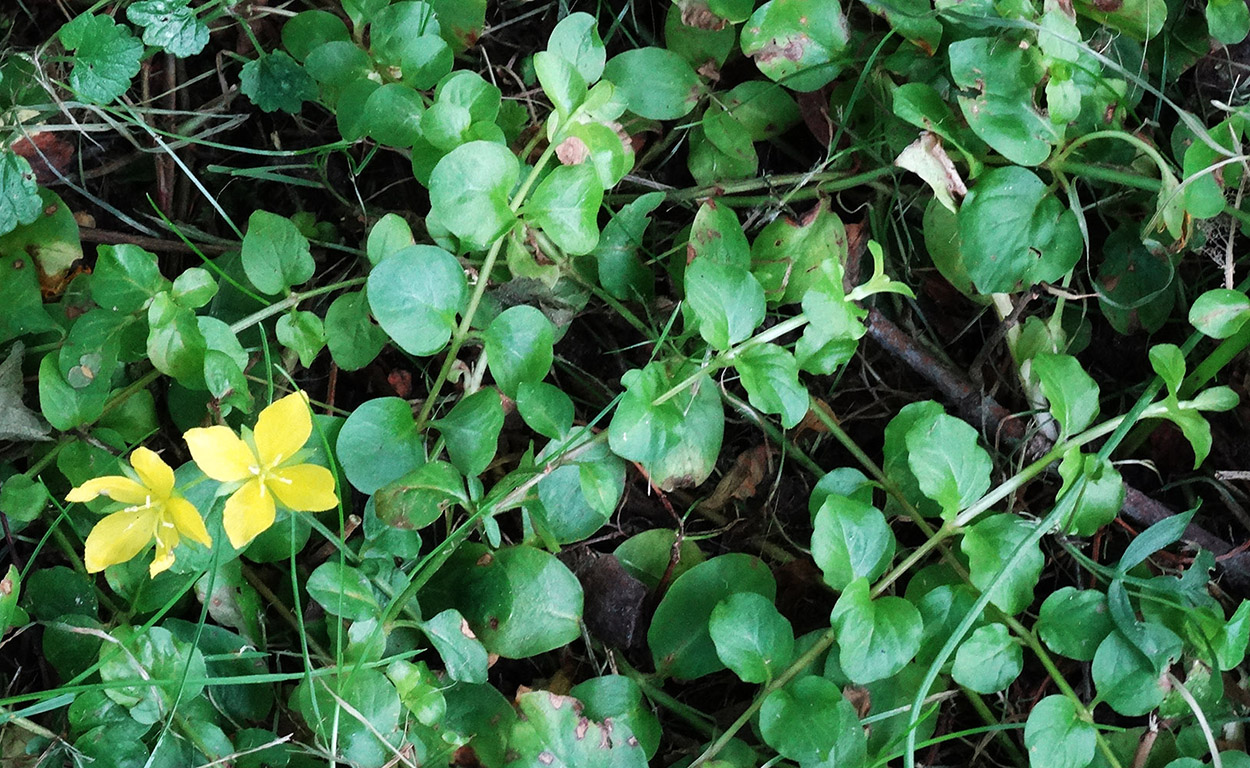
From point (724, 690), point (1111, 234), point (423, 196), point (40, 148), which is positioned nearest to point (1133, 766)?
point (724, 690)

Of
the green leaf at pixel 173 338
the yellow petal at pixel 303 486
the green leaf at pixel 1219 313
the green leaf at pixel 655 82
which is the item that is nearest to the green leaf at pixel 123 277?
the green leaf at pixel 173 338

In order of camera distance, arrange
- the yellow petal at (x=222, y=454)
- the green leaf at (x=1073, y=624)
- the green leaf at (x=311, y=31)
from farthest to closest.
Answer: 1. the green leaf at (x=311, y=31)
2. the green leaf at (x=1073, y=624)
3. the yellow petal at (x=222, y=454)

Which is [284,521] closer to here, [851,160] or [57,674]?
[57,674]

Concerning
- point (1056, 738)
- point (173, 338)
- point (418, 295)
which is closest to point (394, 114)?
point (418, 295)

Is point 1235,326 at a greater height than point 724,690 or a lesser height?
greater

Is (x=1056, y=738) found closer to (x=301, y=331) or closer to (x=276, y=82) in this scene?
(x=301, y=331)

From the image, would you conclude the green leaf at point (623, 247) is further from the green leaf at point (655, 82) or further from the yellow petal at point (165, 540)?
the yellow petal at point (165, 540)

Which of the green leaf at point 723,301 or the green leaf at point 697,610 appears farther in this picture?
the green leaf at point 697,610

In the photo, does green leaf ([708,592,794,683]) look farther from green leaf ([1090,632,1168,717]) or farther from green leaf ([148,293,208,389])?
green leaf ([148,293,208,389])
